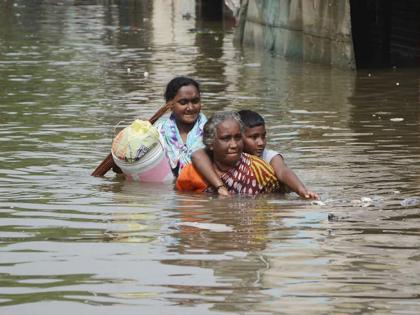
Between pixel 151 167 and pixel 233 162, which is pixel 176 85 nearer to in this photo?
pixel 151 167

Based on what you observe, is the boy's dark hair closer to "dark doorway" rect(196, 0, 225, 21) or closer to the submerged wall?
the submerged wall

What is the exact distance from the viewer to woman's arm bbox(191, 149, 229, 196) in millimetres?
8914

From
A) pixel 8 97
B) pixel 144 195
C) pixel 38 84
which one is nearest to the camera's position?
pixel 144 195

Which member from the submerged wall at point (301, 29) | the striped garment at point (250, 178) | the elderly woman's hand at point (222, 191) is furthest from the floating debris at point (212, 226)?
the submerged wall at point (301, 29)

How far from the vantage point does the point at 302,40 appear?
Answer: 21672mm

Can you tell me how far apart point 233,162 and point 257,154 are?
272 mm

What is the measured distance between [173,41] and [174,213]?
61.8 ft

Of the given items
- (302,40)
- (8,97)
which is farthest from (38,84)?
(302,40)

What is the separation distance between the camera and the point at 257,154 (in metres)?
9.09

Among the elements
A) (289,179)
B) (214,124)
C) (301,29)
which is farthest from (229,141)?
(301,29)

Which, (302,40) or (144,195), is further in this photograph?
(302,40)

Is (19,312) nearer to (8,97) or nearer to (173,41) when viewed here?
(8,97)

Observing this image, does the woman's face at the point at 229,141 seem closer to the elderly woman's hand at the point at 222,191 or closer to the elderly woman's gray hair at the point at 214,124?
the elderly woman's gray hair at the point at 214,124

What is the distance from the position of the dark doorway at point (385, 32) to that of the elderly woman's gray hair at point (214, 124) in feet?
40.3
